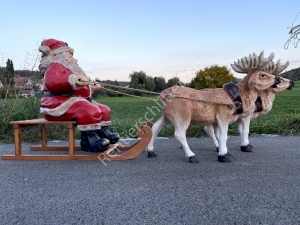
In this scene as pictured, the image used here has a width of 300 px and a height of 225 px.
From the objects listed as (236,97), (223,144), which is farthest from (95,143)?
(236,97)

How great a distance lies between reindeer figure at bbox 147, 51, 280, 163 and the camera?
2.25m

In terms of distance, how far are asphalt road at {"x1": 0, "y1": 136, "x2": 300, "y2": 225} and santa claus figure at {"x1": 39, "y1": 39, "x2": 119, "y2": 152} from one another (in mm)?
286

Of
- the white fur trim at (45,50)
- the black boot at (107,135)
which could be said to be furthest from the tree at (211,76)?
the white fur trim at (45,50)

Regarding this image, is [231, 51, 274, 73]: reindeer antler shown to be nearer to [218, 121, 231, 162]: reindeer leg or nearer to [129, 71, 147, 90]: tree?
[218, 121, 231, 162]: reindeer leg

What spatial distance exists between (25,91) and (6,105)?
368mm

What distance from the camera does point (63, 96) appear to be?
245 cm

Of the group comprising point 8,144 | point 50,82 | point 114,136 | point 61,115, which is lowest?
point 8,144

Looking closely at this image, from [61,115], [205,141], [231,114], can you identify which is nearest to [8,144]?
[61,115]

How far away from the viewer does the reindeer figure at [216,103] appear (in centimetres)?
225

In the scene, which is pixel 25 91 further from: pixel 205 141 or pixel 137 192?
pixel 137 192

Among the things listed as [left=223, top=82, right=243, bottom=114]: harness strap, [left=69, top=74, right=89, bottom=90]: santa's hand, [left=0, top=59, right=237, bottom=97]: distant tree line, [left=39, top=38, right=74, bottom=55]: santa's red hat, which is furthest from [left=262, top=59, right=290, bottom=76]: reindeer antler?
[left=39, top=38, right=74, bottom=55]: santa's red hat

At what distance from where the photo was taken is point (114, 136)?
2721 mm

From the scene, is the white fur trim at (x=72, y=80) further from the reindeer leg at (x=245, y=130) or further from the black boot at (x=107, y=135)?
the reindeer leg at (x=245, y=130)

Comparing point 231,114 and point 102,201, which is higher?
point 231,114
